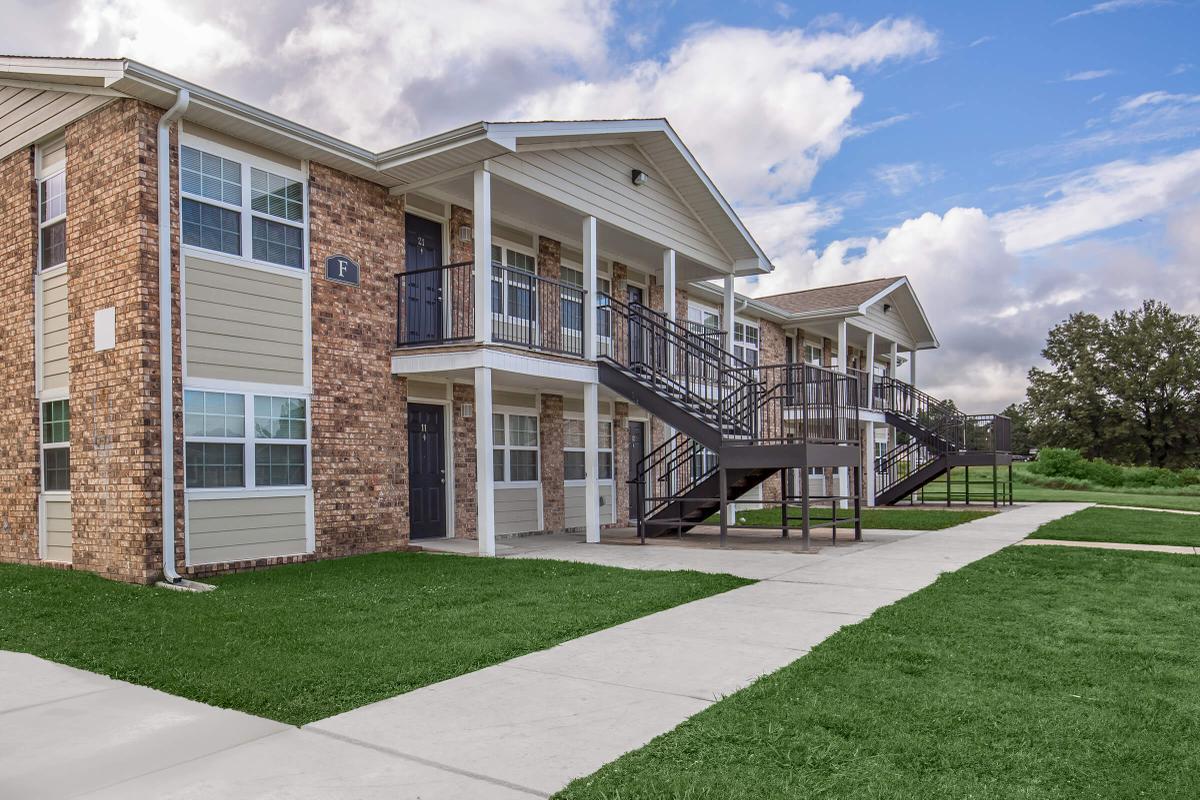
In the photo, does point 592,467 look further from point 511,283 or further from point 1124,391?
point 1124,391

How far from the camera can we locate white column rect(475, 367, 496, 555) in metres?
11.3

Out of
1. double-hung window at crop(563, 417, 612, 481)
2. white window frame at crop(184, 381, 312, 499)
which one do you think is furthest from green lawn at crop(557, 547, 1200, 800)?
double-hung window at crop(563, 417, 612, 481)

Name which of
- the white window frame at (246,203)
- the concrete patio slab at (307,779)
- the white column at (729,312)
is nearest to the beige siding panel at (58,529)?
the white window frame at (246,203)

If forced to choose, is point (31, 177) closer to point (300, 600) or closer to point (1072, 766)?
point (300, 600)

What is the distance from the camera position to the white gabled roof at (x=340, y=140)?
9.20m

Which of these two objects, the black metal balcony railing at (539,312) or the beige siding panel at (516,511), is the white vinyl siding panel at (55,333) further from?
the beige siding panel at (516,511)

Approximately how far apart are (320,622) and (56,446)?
18.9ft

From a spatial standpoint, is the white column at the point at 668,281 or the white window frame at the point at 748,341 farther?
the white window frame at the point at 748,341

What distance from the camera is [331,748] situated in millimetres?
4191

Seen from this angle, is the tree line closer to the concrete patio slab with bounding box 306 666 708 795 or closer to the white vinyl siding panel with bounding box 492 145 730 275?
the white vinyl siding panel with bounding box 492 145 730 275

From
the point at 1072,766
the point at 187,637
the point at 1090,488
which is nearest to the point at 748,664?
the point at 1072,766

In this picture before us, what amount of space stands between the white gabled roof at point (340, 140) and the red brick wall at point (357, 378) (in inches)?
18.5

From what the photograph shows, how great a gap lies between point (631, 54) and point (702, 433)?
219 inches

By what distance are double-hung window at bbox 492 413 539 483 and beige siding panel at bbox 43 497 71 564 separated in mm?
6080
